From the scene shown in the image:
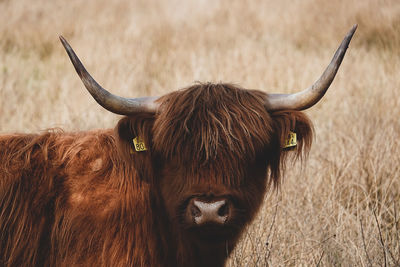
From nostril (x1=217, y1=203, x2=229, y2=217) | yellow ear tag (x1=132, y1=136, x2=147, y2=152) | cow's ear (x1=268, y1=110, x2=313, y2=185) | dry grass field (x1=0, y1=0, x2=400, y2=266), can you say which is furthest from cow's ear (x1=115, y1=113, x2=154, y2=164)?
dry grass field (x1=0, y1=0, x2=400, y2=266)

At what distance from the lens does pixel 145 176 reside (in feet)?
10.1

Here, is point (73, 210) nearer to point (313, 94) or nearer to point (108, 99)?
point (108, 99)

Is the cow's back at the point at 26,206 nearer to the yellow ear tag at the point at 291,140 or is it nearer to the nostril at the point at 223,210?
the nostril at the point at 223,210

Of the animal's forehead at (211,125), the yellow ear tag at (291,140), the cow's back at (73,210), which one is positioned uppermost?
the animal's forehead at (211,125)

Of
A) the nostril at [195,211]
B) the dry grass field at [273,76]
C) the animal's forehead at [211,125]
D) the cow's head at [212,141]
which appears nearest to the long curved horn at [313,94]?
the cow's head at [212,141]

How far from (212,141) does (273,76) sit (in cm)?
510

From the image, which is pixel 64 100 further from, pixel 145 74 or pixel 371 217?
pixel 371 217

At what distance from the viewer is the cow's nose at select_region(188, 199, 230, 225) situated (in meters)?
2.57

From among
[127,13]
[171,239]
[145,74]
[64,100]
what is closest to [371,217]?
[171,239]

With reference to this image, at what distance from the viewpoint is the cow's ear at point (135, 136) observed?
3.03 m

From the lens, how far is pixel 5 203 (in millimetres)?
3080

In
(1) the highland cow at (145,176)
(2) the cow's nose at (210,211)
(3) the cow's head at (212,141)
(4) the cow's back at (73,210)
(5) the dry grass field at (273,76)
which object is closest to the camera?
(2) the cow's nose at (210,211)

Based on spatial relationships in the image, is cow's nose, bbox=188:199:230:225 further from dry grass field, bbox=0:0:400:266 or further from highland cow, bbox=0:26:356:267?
dry grass field, bbox=0:0:400:266

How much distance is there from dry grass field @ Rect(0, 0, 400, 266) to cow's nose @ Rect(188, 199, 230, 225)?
0.95 m
